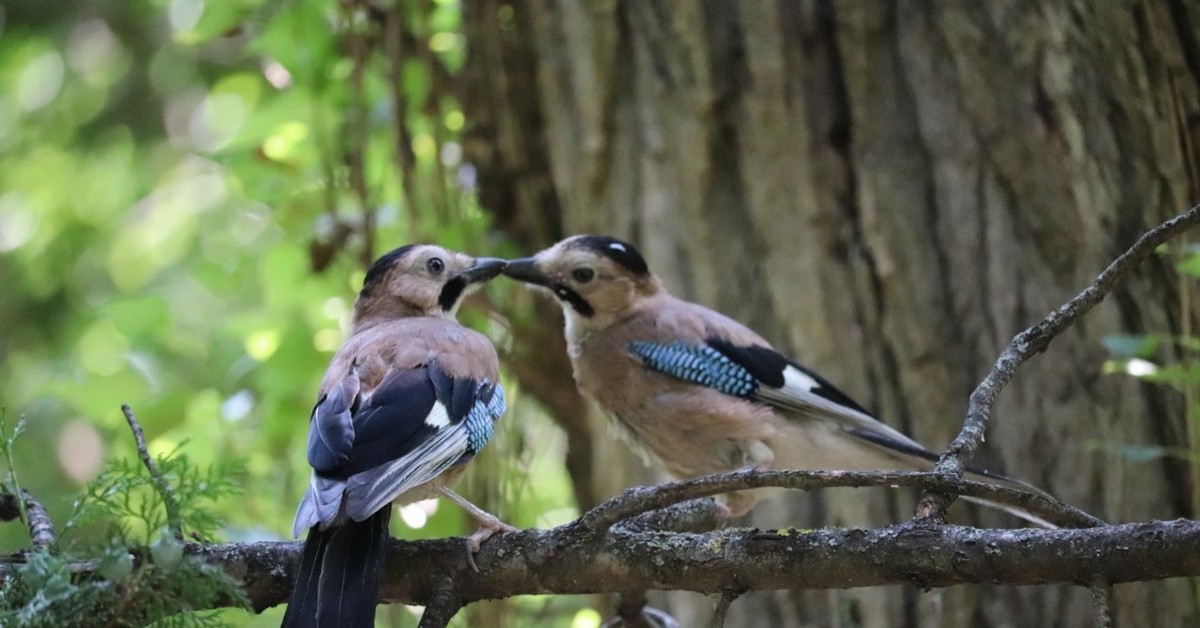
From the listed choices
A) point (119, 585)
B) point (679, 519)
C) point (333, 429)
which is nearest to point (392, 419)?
point (333, 429)

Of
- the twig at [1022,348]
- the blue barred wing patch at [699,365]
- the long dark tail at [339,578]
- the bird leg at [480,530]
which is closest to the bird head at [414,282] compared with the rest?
the blue barred wing patch at [699,365]

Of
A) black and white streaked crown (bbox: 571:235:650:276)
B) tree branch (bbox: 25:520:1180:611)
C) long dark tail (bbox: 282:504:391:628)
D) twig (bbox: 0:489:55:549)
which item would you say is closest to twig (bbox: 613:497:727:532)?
tree branch (bbox: 25:520:1180:611)

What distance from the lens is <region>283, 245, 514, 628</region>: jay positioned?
212 centimetres

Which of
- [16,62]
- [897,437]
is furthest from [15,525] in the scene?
[897,437]

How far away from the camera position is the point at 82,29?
6.06 m

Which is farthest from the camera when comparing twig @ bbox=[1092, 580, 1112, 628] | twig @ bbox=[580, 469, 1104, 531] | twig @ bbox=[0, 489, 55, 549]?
twig @ bbox=[0, 489, 55, 549]

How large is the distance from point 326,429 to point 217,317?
4.39 m

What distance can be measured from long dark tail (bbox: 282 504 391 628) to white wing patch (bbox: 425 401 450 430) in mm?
386

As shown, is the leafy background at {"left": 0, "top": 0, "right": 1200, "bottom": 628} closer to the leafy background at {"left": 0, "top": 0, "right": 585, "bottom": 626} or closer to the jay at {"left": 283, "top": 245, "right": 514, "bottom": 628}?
the leafy background at {"left": 0, "top": 0, "right": 585, "bottom": 626}

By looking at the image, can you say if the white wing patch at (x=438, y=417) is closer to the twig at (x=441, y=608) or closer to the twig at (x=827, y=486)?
the twig at (x=441, y=608)

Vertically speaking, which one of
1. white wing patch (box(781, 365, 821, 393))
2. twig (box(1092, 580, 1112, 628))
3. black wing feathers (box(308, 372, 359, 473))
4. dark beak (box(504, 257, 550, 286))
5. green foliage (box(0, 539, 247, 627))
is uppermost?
dark beak (box(504, 257, 550, 286))

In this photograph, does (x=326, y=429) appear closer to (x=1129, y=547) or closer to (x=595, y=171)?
(x=1129, y=547)

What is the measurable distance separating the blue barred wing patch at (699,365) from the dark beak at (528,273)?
380 millimetres

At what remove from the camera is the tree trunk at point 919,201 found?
3.42 metres
